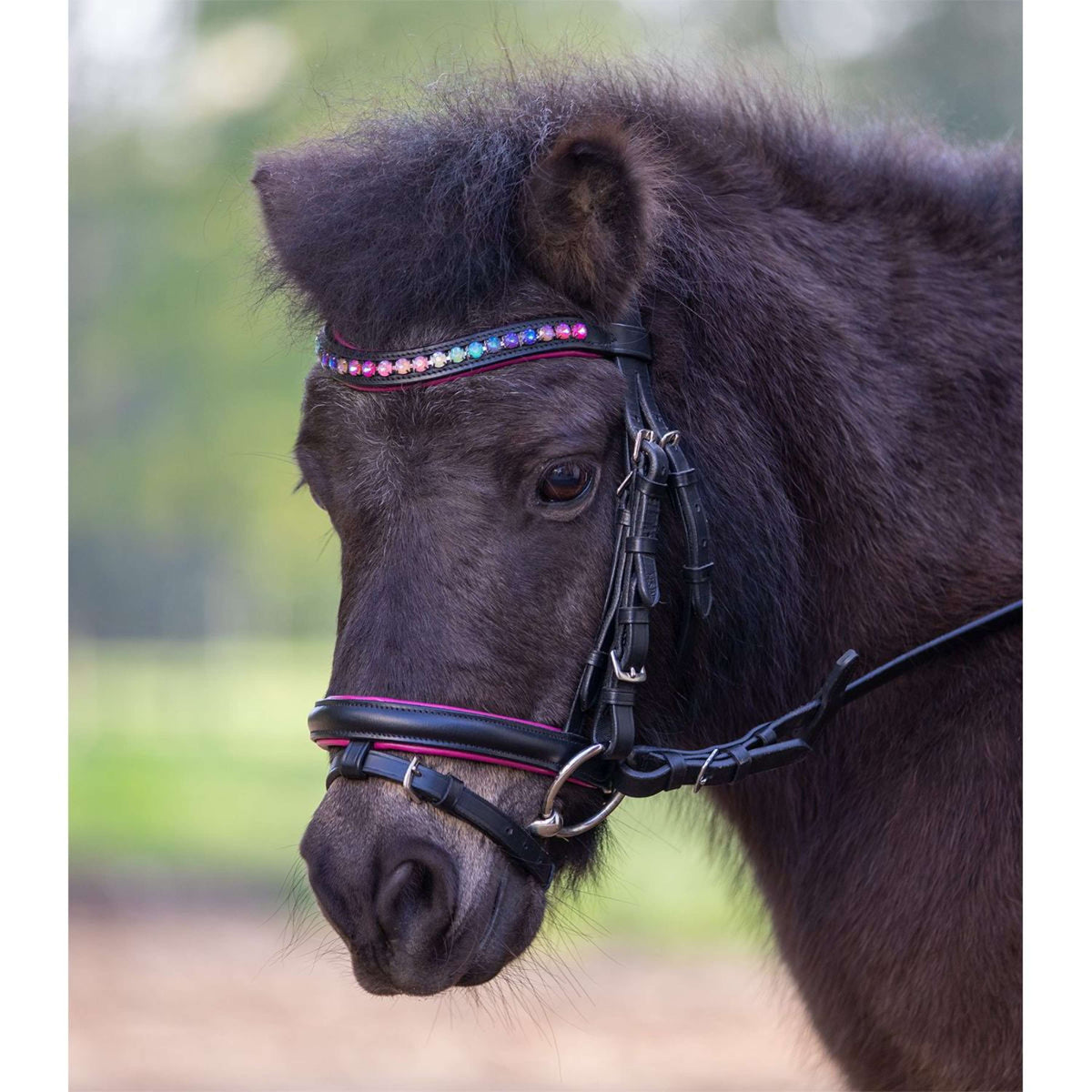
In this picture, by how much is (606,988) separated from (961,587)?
17.9 feet

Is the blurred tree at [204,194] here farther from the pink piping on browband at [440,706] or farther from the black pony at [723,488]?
the pink piping on browband at [440,706]

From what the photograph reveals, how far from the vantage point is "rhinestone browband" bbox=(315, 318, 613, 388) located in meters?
1.99

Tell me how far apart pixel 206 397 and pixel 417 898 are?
9220 mm

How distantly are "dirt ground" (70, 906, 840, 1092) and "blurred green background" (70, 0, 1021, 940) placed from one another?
631mm

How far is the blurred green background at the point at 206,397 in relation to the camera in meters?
7.27

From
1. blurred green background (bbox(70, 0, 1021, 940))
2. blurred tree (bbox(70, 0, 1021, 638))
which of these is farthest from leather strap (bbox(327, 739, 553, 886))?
blurred tree (bbox(70, 0, 1021, 638))

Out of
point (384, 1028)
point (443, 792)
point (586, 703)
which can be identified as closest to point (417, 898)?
point (443, 792)

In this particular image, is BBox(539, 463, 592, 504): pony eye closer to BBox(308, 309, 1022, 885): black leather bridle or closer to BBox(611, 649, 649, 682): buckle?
BBox(308, 309, 1022, 885): black leather bridle

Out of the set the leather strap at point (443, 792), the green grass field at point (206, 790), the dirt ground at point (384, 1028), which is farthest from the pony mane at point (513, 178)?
the green grass field at point (206, 790)

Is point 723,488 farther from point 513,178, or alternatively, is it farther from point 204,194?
point 204,194

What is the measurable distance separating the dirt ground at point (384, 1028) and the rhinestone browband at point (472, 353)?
381 centimetres

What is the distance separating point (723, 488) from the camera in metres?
2.18

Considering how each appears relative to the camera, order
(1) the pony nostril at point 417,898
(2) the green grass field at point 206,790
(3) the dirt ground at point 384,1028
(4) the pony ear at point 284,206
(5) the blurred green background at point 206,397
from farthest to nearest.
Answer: (2) the green grass field at point 206,790 → (5) the blurred green background at point 206,397 → (3) the dirt ground at point 384,1028 → (4) the pony ear at point 284,206 → (1) the pony nostril at point 417,898

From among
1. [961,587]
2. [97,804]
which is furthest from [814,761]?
[97,804]
